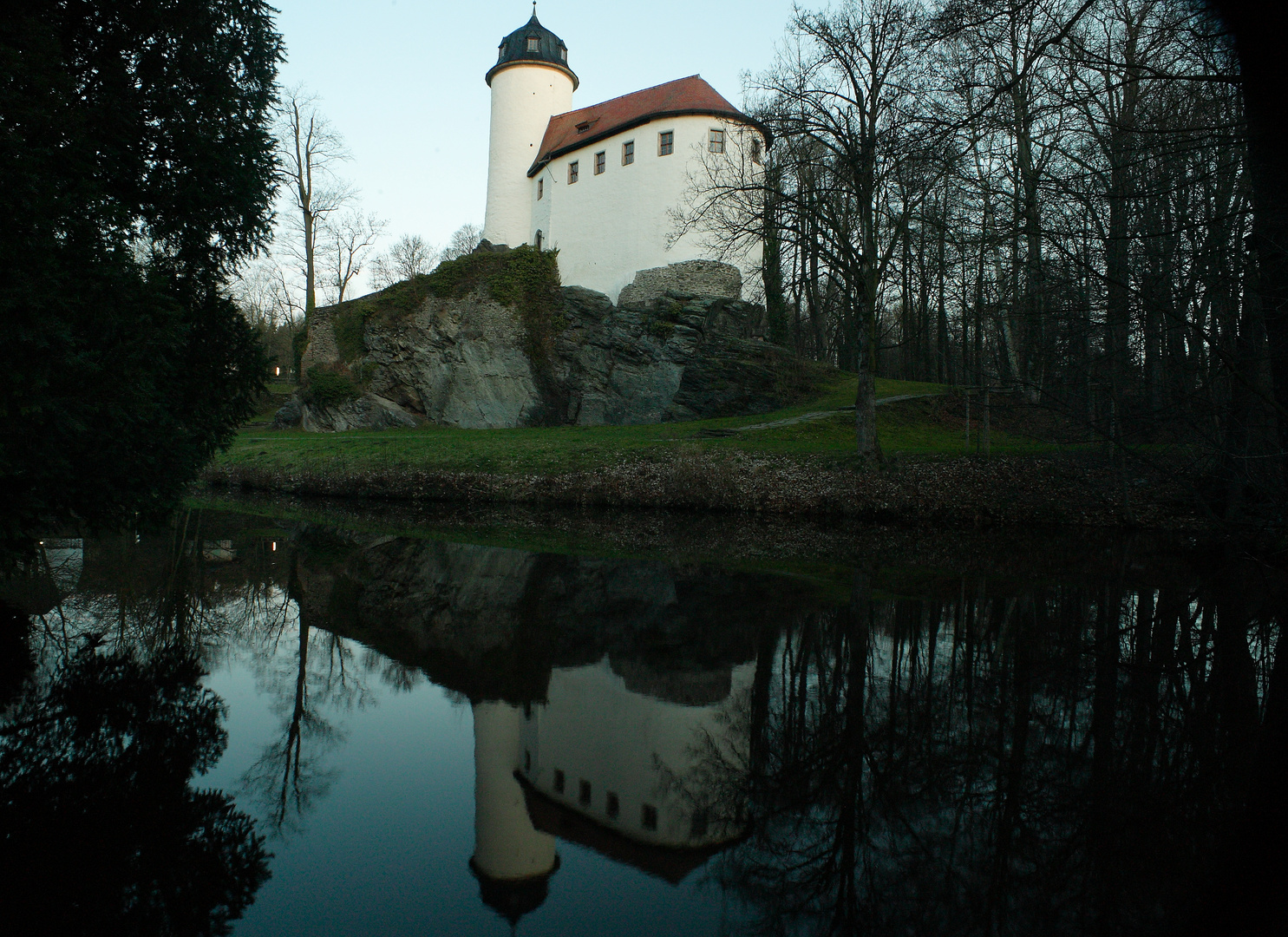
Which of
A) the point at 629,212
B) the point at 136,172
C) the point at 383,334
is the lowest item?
the point at 136,172

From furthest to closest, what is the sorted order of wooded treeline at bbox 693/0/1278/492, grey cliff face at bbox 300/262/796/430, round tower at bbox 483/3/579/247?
round tower at bbox 483/3/579/247 < grey cliff face at bbox 300/262/796/430 < wooded treeline at bbox 693/0/1278/492

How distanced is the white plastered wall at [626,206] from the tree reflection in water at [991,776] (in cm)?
2871

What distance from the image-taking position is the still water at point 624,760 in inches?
109

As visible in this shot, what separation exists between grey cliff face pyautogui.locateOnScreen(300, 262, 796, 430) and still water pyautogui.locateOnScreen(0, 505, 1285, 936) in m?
20.0

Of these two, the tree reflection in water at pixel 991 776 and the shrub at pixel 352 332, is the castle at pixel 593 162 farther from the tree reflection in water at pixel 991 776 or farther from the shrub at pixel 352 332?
the tree reflection in water at pixel 991 776

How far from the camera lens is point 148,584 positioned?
7.93 metres

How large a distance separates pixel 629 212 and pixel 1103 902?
114ft

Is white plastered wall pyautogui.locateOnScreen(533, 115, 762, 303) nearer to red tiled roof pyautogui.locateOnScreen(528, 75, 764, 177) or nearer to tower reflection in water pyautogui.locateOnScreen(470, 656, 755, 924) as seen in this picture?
red tiled roof pyautogui.locateOnScreen(528, 75, 764, 177)

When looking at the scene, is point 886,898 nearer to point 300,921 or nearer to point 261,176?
point 300,921

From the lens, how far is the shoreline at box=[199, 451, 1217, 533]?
14.9 metres

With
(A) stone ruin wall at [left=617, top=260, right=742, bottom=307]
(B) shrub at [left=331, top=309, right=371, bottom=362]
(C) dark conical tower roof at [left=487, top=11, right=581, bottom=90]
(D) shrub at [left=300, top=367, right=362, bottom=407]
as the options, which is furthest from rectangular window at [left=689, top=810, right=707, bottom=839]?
(C) dark conical tower roof at [left=487, top=11, right=581, bottom=90]

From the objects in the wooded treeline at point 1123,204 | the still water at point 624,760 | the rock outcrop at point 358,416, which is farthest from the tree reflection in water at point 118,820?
the rock outcrop at point 358,416

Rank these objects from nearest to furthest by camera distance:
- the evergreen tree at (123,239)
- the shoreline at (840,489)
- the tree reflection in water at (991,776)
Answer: the tree reflection in water at (991,776) → the evergreen tree at (123,239) → the shoreline at (840,489)

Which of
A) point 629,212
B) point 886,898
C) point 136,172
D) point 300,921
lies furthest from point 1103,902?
point 629,212
